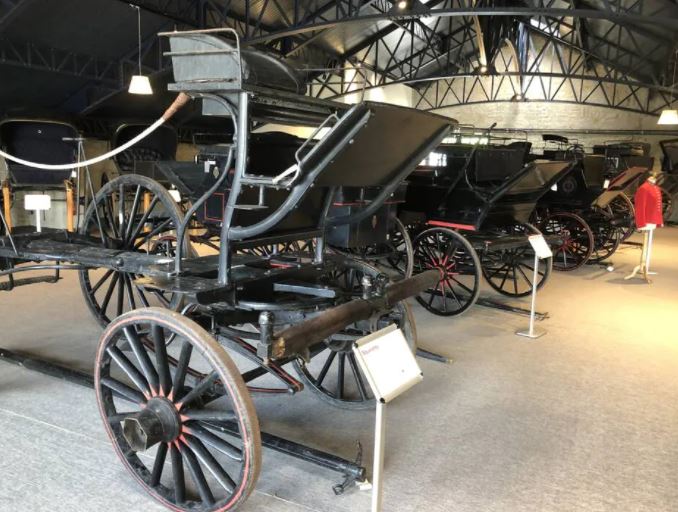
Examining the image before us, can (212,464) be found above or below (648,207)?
below

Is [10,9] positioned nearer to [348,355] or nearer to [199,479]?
[348,355]

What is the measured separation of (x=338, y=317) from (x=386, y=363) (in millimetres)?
301

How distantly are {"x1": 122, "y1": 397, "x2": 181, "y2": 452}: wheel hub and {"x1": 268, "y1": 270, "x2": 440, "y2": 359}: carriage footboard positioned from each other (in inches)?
21.3

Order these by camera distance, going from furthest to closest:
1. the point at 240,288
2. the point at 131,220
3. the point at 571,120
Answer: the point at 571,120, the point at 131,220, the point at 240,288

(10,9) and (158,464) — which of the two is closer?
(158,464)

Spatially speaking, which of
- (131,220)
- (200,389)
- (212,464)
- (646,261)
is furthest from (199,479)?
(646,261)

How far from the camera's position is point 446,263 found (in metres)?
5.20

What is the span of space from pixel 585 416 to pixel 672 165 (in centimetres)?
1141

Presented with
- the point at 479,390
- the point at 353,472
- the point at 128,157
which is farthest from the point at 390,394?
the point at 128,157

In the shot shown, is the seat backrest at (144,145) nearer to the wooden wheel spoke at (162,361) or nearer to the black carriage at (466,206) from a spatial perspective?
the black carriage at (466,206)

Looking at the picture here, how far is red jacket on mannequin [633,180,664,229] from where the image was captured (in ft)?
21.9

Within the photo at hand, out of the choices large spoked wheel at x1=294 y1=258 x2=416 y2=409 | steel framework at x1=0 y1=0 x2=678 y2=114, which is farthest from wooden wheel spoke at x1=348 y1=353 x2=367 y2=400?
steel framework at x1=0 y1=0 x2=678 y2=114

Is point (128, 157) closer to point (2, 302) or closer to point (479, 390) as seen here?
point (2, 302)

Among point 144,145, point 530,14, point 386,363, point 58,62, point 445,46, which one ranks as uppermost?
point 445,46
